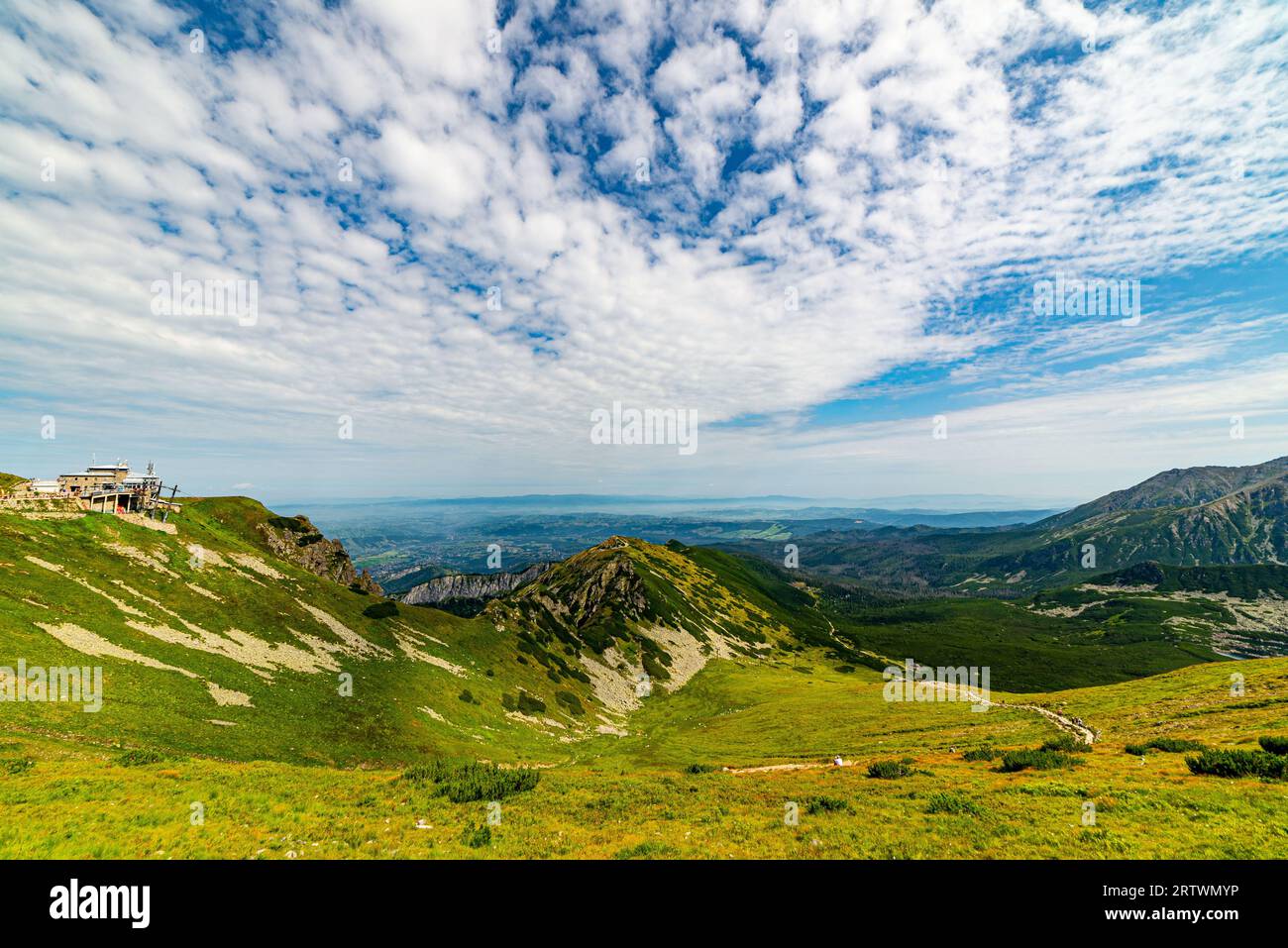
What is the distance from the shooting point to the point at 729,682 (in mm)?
120875

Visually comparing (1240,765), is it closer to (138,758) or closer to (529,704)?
(138,758)

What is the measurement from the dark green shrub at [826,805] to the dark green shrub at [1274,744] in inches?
1022

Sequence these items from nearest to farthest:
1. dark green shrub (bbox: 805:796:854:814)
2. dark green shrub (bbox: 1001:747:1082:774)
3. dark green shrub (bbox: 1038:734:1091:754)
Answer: dark green shrub (bbox: 805:796:854:814), dark green shrub (bbox: 1001:747:1082:774), dark green shrub (bbox: 1038:734:1091:754)

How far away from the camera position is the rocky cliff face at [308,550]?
10050 centimetres

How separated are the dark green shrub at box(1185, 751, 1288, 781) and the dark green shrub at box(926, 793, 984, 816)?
1458cm

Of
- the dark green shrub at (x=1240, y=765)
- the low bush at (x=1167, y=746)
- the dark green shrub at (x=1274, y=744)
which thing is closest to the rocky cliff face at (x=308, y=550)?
the low bush at (x=1167, y=746)

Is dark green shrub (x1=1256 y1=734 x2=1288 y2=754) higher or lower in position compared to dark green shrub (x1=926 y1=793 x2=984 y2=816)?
lower

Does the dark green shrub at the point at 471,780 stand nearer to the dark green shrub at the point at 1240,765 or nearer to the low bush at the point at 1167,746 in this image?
the dark green shrub at the point at 1240,765

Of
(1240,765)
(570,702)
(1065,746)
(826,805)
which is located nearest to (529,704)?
(570,702)

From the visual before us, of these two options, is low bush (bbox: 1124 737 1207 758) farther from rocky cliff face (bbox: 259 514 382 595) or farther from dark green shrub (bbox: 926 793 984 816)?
rocky cliff face (bbox: 259 514 382 595)

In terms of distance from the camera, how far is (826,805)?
2323 cm

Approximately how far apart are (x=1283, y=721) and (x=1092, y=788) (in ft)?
86.7

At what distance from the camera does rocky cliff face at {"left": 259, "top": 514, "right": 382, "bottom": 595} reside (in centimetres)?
10050

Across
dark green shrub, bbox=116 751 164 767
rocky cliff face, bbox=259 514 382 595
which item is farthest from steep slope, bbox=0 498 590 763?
rocky cliff face, bbox=259 514 382 595
